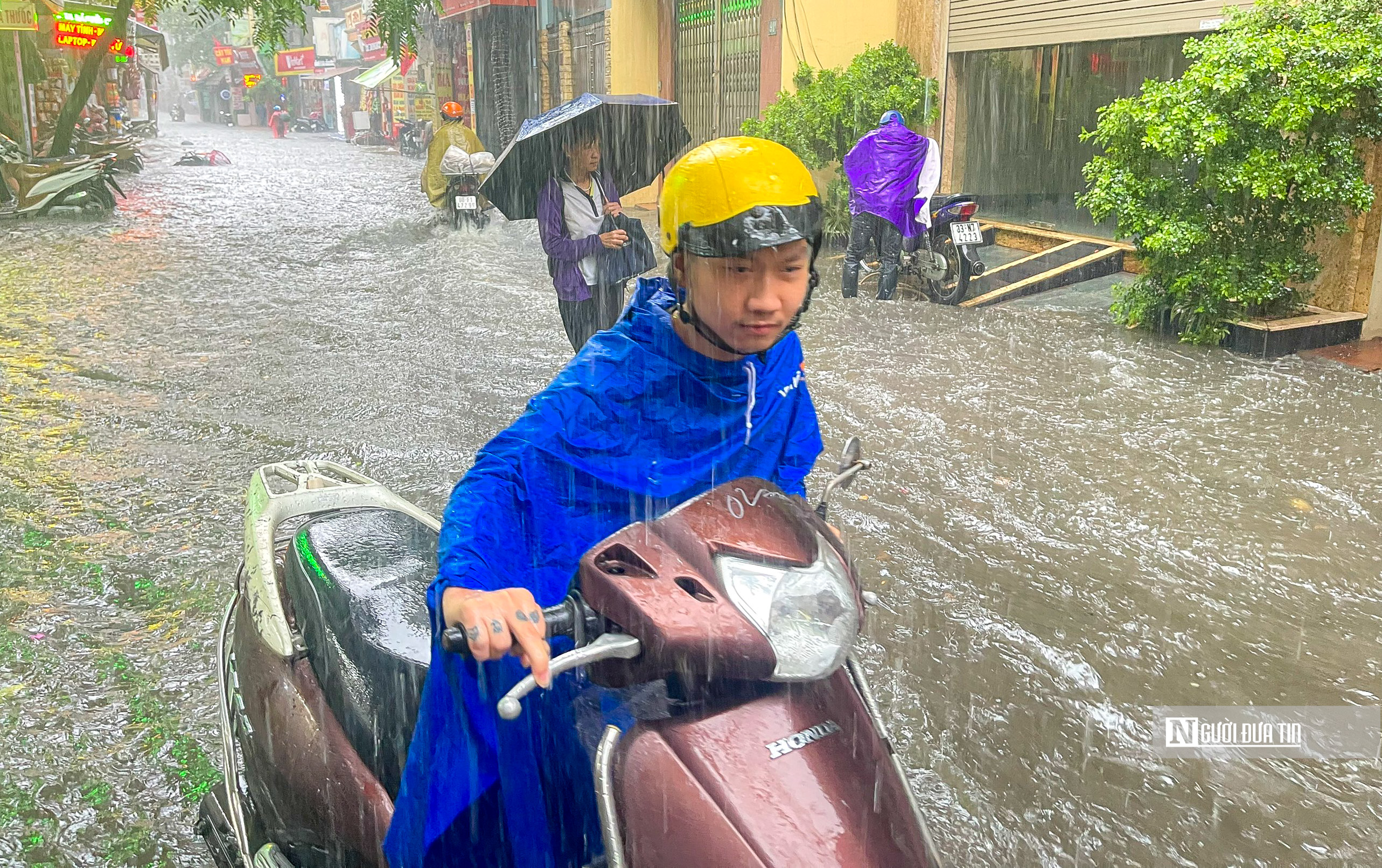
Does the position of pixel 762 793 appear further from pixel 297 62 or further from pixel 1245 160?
pixel 297 62

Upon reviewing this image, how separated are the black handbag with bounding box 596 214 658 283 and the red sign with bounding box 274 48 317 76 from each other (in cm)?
6294

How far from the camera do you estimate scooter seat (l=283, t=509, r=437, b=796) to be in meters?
1.96

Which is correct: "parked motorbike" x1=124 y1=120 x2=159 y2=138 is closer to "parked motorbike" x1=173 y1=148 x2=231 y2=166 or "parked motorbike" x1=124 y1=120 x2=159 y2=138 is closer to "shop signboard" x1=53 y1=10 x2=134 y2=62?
"parked motorbike" x1=173 y1=148 x2=231 y2=166

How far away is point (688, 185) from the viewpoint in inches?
65.3

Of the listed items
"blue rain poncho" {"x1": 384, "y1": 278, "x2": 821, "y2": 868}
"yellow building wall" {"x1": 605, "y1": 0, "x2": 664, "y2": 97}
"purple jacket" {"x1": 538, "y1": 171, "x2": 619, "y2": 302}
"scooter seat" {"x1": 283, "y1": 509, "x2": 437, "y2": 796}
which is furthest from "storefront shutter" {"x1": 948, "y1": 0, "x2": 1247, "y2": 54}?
"scooter seat" {"x1": 283, "y1": 509, "x2": 437, "y2": 796}

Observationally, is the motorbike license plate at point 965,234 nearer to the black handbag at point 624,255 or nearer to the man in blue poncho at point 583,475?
→ the black handbag at point 624,255

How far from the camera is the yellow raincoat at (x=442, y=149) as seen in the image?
48.3ft

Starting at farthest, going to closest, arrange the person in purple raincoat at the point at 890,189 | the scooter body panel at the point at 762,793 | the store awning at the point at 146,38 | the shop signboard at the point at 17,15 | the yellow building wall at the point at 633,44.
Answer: the store awning at the point at 146,38 → the shop signboard at the point at 17,15 → the yellow building wall at the point at 633,44 → the person in purple raincoat at the point at 890,189 → the scooter body panel at the point at 762,793

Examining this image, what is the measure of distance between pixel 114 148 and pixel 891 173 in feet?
70.9

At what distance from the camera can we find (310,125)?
56781 mm

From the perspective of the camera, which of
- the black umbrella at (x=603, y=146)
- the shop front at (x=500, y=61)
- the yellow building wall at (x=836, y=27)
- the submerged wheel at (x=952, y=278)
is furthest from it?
the shop front at (x=500, y=61)

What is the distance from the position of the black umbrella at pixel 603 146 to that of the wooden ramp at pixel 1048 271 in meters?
3.83

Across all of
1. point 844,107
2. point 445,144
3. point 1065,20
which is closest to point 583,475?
point 1065,20

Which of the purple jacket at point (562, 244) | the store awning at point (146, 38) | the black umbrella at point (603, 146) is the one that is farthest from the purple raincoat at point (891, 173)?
the store awning at point (146, 38)
